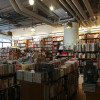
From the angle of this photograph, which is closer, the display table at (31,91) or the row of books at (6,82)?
the display table at (31,91)

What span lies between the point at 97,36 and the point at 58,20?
10.2ft

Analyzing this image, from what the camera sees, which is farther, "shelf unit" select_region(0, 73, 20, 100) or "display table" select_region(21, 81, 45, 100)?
"shelf unit" select_region(0, 73, 20, 100)

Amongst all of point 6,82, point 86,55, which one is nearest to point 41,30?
point 86,55

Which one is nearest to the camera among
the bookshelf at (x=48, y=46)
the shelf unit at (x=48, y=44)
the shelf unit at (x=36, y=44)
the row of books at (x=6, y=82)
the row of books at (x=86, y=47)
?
the row of books at (x=6, y=82)

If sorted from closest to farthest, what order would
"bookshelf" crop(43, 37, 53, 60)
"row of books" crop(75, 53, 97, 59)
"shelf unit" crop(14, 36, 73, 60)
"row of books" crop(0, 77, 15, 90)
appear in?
"row of books" crop(0, 77, 15, 90), "row of books" crop(75, 53, 97, 59), "shelf unit" crop(14, 36, 73, 60), "bookshelf" crop(43, 37, 53, 60)

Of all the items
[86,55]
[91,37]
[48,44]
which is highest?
[91,37]

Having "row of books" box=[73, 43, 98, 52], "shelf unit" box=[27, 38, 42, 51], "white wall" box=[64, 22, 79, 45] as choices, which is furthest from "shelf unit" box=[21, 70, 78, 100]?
"shelf unit" box=[27, 38, 42, 51]

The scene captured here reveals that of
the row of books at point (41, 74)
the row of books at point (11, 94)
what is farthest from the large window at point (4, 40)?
the row of books at point (41, 74)

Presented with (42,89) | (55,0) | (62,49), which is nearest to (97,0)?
(55,0)

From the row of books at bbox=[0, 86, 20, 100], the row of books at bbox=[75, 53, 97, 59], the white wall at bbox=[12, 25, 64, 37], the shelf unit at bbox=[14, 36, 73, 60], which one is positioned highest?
the white wall at bbox=[12, 25, 64, 37]

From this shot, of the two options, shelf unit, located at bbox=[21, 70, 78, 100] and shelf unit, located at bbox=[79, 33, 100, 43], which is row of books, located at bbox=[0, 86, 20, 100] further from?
shelf unit, located at bbox=[79, 33, 100, 43]

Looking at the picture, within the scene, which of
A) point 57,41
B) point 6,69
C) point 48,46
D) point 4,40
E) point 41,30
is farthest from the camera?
point 4,40

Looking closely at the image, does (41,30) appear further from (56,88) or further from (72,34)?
(56,88)

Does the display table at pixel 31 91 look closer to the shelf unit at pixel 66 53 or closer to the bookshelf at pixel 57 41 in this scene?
the shelf unit at pixel 66 53
